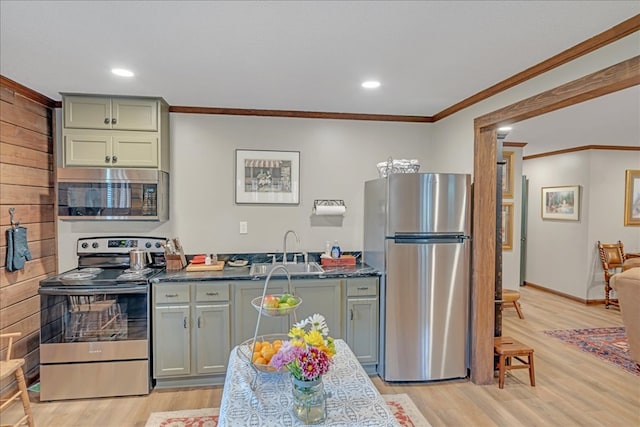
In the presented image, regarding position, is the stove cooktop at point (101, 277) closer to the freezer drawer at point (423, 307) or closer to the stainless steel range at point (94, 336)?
the stainless steel range at point (94, 336)

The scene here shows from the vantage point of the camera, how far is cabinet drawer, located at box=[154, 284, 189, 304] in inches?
122

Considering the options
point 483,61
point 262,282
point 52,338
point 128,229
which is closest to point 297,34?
point 483,61

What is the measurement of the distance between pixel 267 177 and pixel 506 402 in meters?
2.82

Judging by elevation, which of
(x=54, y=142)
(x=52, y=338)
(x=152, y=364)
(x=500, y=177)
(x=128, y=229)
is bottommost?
(x=152, y=364)

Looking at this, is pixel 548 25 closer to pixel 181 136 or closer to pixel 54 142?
pixel 181 136

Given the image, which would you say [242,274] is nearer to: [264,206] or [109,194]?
[264,206]

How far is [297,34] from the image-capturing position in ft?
6.89

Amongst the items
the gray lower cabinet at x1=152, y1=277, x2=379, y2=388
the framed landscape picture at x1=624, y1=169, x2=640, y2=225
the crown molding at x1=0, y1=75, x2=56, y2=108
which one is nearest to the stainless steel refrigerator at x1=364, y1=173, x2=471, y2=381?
the gray lower cabinet at x1=152, y1=277, x2=379, y2=388

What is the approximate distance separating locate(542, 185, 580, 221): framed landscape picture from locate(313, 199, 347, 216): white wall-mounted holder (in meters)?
4.45

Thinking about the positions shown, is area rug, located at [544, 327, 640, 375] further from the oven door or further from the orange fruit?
the oven door

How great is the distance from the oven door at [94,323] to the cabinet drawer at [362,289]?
65.2 inches

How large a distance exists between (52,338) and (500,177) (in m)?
3.80

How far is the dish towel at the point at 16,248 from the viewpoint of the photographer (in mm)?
2922

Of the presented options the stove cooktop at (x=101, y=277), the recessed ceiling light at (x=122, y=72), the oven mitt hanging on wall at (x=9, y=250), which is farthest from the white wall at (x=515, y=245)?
the oven mitt hanging on wall at (x=9, y=250)
